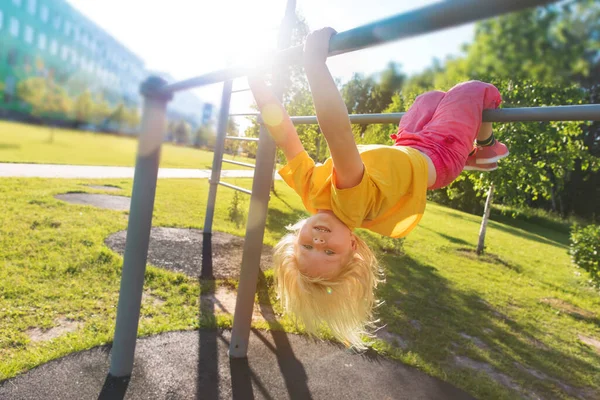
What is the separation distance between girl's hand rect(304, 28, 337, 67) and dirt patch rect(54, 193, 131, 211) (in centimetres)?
611

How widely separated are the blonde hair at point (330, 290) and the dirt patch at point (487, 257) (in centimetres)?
654

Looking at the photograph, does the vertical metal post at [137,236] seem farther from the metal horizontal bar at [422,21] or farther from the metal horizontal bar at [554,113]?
the metal horizontal bar at [554,113]

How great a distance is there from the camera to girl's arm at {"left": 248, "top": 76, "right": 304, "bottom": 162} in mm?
1975

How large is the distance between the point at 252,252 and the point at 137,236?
0.81 m

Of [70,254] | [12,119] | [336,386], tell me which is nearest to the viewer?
[12,119]

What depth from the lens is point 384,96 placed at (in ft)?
58.1

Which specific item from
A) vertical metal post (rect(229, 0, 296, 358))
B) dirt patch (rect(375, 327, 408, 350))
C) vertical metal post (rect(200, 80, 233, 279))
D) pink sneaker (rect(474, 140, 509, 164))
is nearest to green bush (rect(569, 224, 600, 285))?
dirt patch (rect(375, 327, 408, 350))

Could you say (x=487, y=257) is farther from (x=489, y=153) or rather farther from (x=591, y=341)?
(x=489, y=153)

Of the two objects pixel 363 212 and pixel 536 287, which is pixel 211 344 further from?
pixel 536 287

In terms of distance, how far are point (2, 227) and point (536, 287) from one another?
7704 millimetres

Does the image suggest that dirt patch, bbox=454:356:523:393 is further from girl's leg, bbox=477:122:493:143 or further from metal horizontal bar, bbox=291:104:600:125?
metal horizontal bar, bbox=291:104:600:125

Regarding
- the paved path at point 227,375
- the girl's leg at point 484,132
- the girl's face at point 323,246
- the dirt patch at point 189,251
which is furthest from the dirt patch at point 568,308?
the girl's face at point 323,246

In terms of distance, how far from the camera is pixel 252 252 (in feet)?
9.45

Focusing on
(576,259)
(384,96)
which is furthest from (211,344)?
(384,96)
